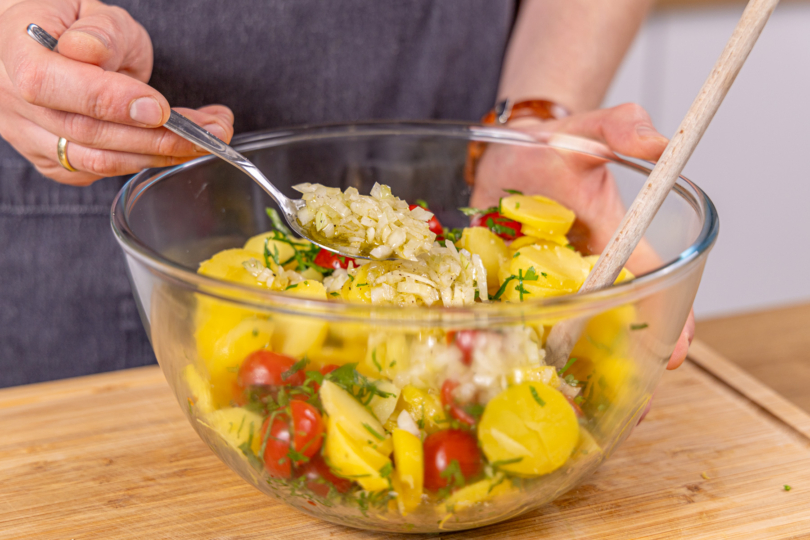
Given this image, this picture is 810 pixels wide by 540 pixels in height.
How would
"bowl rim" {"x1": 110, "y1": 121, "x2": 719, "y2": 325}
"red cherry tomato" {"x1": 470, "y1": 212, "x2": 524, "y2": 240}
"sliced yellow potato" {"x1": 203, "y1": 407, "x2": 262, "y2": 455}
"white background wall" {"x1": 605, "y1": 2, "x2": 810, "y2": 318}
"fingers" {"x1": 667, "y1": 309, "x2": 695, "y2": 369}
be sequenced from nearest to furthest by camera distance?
"bowl rim" {"x1": 110, "y1": 121, "x2": 719, "y2": 325} → "sliced yellow potato" {"x1": 203, "y1": 407, "x2": 262, "y2": 455} → "fingers" {"x1": 667, "y1": 309, "x2": 695, "y2": 369} → "red cherry tomato" {"x1": 470, "y1": 212, "x2": 524, "y2": 240} → "white background wall" {"x1": 605, "y1": 2, "x2": 810, "y2": 318}

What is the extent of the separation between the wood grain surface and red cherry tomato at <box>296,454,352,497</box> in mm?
866

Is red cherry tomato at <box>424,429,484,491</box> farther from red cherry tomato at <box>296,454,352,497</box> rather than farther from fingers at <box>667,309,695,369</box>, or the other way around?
fingers at <box>667,309,695,369</box>

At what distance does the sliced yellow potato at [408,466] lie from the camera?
23.7 inches

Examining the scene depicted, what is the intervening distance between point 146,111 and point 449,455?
0.49m

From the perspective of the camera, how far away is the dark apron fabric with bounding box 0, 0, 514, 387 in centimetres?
123

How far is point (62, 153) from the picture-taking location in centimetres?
93

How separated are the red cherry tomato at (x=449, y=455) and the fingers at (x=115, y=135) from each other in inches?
19.7

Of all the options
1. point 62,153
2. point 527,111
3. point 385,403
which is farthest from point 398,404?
point 527,111

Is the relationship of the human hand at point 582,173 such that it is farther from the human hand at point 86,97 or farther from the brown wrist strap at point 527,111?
the human hand at point 86,97

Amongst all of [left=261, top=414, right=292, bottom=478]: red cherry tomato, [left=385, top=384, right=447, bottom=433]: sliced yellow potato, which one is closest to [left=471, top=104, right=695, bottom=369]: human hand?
[left=385, top=384, right=447, bottom=433]: sliced yellow potato

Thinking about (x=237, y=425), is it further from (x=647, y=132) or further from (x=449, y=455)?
(x=647, y=132)

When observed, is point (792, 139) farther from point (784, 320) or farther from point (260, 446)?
point (260, 446)

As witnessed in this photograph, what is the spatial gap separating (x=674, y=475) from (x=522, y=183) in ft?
1.56


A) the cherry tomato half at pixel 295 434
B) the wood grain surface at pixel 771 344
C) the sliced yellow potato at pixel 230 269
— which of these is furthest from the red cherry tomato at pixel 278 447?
the wood grain surface at pixel 771 344
